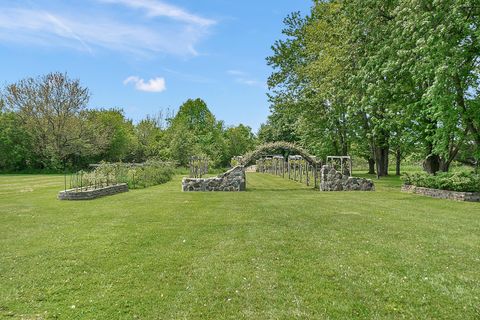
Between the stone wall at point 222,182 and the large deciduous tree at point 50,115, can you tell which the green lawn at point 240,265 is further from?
the large deciduous tree at point 50,115

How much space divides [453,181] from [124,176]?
576 inches

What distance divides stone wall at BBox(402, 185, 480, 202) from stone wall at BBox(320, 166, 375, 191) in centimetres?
190

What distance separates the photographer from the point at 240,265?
568 cm

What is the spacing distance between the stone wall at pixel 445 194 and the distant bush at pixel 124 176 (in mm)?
12890

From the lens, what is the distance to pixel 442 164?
61.4ft

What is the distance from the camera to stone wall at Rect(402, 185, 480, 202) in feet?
41.9

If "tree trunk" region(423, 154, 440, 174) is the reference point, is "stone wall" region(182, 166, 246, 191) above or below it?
below

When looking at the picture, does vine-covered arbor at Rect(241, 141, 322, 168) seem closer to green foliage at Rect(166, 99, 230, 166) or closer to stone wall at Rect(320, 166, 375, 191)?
stone wall at Rect(320, 166, 375, 191)

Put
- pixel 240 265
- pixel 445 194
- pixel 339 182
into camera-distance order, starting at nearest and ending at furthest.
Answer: pixel 240 265
pixel 445 194
pixel 339 182

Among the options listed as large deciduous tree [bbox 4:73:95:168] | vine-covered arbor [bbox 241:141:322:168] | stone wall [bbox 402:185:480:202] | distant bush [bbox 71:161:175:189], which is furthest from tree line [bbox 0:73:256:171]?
stone wall [bbox 402:185:480:202]

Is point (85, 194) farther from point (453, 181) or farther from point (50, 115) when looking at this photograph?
point (50, 115)

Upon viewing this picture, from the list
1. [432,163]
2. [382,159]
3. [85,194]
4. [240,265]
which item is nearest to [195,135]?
[382,159]

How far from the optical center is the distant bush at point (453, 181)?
13.1 meters

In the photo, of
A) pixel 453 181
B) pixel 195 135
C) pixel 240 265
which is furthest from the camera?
pixel 195 135
